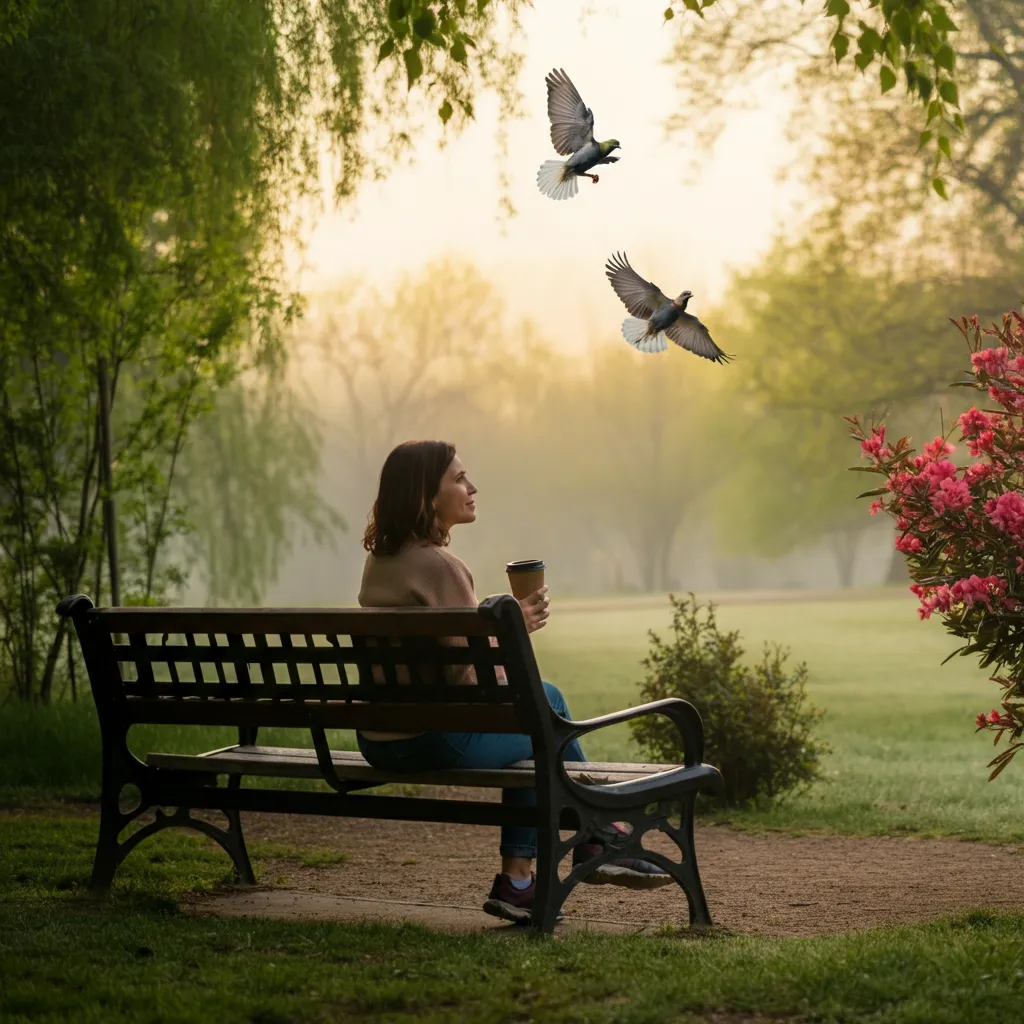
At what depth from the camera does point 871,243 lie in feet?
86.0

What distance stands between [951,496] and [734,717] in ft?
10.8

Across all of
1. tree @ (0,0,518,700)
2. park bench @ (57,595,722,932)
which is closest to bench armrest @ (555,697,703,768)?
park bench @ (57,595,722,932)

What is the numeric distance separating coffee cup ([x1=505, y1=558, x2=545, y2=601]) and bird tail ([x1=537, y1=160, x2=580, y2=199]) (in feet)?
5.30

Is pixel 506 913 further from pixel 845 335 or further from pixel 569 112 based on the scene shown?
pixel 845 335

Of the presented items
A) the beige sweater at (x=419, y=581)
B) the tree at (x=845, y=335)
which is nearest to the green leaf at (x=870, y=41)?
the beige sweater at (x=419, y=581)

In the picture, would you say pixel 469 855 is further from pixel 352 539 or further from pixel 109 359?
pixel 352 539

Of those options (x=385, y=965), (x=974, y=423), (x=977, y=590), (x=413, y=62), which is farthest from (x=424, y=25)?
(x=385, y=965)

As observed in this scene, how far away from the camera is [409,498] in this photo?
488 cm

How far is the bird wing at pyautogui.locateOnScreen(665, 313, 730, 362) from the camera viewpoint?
17.5 ft

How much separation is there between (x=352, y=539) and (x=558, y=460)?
8.25 m

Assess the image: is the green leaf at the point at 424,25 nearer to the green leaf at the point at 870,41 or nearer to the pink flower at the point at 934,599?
the green leaf at the point at 870,41

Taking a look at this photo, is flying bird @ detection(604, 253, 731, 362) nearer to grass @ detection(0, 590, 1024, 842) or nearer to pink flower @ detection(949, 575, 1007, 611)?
pink flower @ detection(949, 575, 1007, 611)

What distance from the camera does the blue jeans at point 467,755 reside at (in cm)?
477

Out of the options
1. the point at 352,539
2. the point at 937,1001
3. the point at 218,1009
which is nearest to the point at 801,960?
the point at 937,1001
